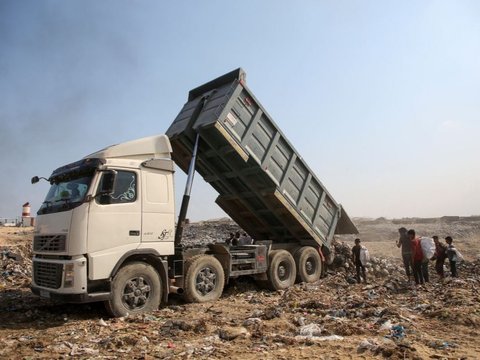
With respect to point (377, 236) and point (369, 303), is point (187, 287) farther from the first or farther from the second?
point (377, 236)

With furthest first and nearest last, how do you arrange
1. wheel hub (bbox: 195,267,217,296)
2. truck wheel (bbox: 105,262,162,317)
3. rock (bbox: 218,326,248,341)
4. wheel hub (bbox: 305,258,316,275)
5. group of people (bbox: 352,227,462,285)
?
wheel hub (bbox: 305,258,316,275), group of people (bbox: 352,227,462,285), wheel hub (bbox: 195,267,217,296), truck wheel (bbox: 105,262,162,317), rock (bbox: 218,326,248,341)

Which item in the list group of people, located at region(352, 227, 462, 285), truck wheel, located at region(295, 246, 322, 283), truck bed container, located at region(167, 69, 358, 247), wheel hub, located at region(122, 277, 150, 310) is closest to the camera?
wheel hub, located at region(122, 277, 150, 310)

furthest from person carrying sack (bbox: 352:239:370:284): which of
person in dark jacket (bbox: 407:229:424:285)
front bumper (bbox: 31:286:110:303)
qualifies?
front bumper (bbox: 31:286:110:303)

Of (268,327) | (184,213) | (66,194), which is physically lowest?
(268,327)

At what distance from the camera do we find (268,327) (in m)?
4.97

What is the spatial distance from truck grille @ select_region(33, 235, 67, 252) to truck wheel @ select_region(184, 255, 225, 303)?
208 cm

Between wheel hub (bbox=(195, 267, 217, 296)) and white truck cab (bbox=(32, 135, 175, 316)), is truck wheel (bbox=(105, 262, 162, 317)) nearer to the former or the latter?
white truck cab (bbox=(32, 135, 175, 316))

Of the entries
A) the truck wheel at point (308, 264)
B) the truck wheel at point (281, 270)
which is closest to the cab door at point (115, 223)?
the truck wheel at point (281, 270)

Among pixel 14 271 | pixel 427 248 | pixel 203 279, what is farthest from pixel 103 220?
pixel 427 248

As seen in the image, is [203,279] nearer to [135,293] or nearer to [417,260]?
[135,293]

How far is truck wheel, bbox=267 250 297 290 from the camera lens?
8172 mm

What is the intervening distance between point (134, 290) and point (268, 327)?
6.85ft

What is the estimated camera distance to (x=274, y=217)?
8.84 metres

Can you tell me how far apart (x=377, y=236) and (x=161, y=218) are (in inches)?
867
